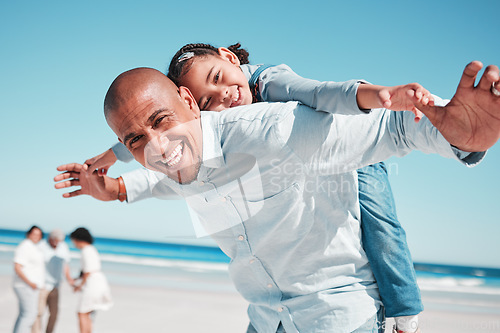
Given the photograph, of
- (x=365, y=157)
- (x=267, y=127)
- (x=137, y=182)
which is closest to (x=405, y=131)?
(x=365, y=157)

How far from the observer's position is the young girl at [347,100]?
1489 millimetres

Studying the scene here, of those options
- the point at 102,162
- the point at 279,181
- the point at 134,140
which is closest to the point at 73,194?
the point at 102,162

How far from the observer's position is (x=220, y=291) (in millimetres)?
11289

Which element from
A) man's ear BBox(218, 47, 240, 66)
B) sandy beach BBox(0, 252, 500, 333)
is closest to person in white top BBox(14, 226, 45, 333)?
sandy beach BBox(0, 252, 500, 333)

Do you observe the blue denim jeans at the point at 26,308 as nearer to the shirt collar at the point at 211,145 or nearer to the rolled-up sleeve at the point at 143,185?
the rolled-up sleeve at the point at 143,185

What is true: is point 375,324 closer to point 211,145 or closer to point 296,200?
point 296,200

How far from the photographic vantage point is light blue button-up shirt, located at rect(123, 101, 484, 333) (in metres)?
1.52

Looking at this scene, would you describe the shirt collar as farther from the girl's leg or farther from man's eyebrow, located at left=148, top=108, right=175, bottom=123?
the girl's leg

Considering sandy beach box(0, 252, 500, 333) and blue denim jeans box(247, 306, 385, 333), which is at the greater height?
blue denim jeans box(247, 306, 385, 333)

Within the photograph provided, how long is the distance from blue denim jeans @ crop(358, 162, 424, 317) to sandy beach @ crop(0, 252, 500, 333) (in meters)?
6.26

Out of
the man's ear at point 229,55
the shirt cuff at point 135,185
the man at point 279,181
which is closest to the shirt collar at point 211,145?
the man at point 279,181

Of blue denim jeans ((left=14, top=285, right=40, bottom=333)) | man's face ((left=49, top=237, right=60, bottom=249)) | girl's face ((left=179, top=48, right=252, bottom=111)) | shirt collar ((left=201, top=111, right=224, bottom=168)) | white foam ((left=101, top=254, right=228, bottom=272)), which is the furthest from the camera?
white foam ((left=101, top=254, right=228, bottom=272))

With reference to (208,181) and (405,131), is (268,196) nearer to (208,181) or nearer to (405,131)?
(208,181)

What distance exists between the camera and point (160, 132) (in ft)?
6.00
